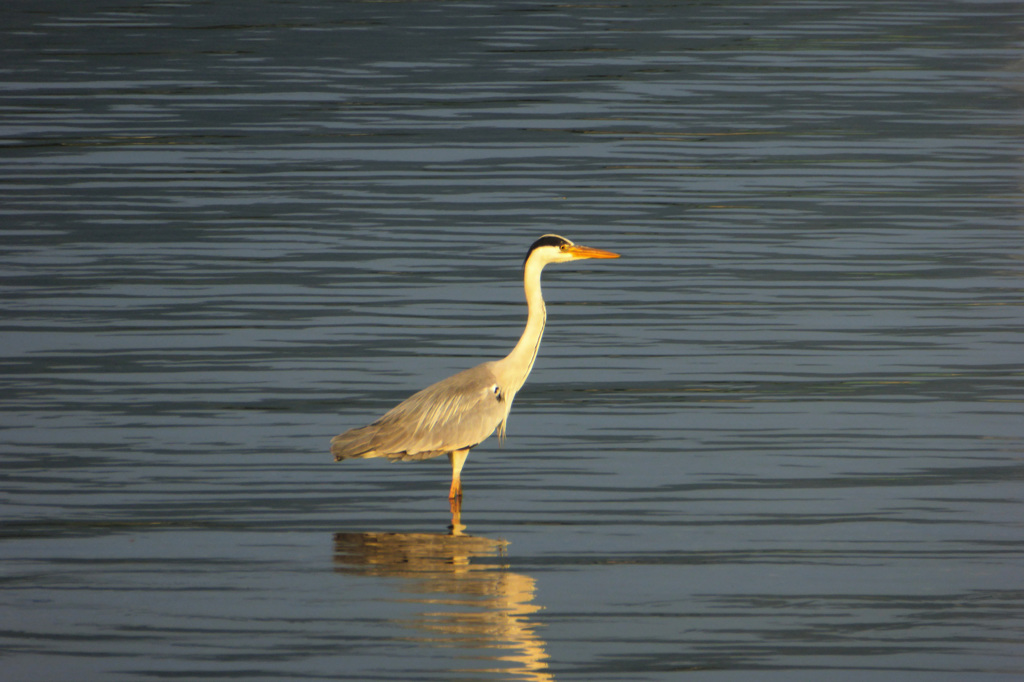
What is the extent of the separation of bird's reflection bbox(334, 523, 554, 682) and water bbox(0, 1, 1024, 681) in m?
0.02

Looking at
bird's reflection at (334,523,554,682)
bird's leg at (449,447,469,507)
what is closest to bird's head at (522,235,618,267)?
bird's leg at (449,447,469,507)

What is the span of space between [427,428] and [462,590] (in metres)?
1.53

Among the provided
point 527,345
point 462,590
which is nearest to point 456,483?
point 527,345

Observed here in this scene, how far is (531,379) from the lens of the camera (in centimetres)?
1061

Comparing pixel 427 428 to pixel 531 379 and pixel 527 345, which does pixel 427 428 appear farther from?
pixel 531 379

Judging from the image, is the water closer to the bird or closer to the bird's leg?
the bird's leg

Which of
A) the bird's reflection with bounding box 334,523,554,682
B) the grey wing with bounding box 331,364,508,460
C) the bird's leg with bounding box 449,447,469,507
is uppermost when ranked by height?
the grey wing with bounding box 331,364,508,460

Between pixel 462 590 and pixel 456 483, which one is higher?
pixel 456 483

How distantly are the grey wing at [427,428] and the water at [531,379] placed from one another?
29 cm

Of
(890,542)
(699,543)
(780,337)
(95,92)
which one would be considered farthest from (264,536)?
(95,92)

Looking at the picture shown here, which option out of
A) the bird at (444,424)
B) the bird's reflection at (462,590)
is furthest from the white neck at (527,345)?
the bird's reflection at (462,590)

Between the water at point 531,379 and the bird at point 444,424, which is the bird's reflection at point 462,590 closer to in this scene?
the water at point 531,379

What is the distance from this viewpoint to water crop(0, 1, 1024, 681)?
266 inches

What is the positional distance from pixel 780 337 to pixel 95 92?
14137 mm
